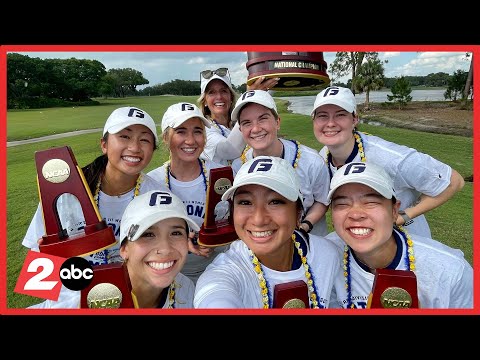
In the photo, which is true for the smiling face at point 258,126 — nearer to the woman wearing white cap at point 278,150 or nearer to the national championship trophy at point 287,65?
the woman wearing white cap at point 278,150

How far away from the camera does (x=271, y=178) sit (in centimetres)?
167

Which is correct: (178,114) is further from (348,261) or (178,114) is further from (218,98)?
(348,261)

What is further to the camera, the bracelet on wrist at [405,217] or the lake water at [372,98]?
the lake water at [372,98]

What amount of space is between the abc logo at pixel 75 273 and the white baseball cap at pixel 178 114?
1012 mm

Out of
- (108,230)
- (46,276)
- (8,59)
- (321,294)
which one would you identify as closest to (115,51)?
(8,59)

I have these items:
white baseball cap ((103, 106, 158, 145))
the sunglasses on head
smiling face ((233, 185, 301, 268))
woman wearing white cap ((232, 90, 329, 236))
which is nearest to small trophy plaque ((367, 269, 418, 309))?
smiling face ((233, 185, 301, 268))

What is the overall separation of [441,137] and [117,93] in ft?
7.86

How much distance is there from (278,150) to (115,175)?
1.06 meters

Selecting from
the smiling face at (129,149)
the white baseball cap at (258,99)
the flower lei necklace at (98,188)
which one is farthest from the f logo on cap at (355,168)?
the flower lei necklace at (98,188)

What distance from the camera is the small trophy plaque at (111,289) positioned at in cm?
153

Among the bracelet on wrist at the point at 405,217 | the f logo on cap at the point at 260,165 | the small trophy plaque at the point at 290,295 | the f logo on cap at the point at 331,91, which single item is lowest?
the small trophy plaque at the point at 290,295

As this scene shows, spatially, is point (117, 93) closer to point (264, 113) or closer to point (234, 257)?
point (264, 113)

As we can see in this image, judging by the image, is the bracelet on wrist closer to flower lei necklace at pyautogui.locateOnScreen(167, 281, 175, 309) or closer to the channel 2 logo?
flower lei necklace at pyautogui.locateOnScreen(167, 281, 175, 309)

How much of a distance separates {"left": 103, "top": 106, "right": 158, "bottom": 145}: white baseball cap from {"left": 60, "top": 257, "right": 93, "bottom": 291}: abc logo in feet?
2.42
